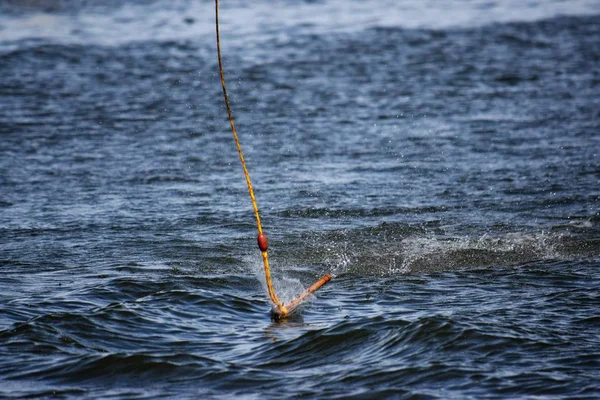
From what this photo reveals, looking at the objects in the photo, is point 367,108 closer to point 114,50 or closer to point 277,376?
point 114,50

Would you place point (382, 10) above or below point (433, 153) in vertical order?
above

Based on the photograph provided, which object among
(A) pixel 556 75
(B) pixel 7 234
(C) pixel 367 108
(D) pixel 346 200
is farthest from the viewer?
(A) pixel 556 75

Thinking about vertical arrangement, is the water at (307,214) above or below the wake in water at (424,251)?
above

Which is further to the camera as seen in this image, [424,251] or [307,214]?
[307,214]

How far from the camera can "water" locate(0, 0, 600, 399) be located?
5945 millimetres

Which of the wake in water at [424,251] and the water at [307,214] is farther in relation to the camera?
the wake in water at [424,251]

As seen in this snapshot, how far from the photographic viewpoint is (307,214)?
9805 mm

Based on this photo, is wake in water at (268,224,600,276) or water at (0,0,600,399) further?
wake in water at (268,224,600,276)

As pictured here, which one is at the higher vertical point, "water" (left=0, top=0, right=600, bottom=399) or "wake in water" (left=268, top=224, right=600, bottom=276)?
"water" (left=0, top=0, right=600, bottom=399)

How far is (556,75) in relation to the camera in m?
17.4

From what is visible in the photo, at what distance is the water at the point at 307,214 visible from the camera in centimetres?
595

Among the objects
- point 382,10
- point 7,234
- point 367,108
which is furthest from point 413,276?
point 382,10

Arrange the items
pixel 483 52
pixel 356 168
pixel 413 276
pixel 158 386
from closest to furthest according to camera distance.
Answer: pixel 158 386, pixel 413 276, pixel 356 168, pixel 483 52

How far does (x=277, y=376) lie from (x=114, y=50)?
15.5m
